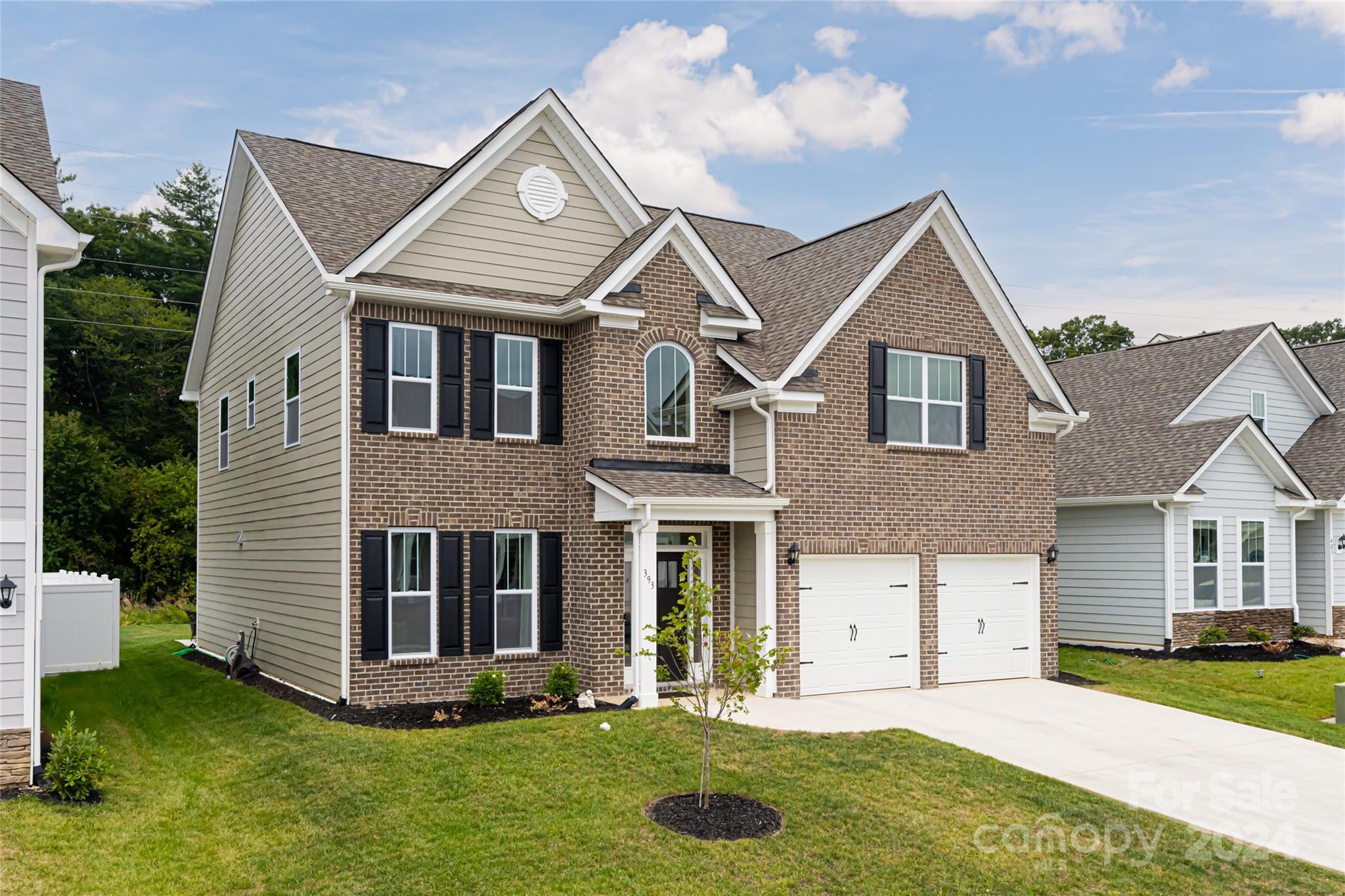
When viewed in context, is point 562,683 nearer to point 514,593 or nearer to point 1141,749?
point 514,593

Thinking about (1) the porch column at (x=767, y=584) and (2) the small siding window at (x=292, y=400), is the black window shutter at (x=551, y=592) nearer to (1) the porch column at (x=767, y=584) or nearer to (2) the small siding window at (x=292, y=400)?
(1) the porch column at (x=767, y=584)

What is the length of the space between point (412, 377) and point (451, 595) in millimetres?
3158

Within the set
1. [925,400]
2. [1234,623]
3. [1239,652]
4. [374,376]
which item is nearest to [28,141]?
[374,376]

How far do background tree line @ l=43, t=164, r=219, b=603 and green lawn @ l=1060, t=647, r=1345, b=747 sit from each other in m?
26.4

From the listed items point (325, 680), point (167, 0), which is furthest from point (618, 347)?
point (167, 0)

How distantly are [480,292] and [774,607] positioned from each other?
6.42 meters

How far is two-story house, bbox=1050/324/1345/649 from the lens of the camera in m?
21.6

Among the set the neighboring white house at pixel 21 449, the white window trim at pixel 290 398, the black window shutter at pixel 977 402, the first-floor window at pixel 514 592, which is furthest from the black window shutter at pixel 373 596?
the black window shutter at pixel 977 402

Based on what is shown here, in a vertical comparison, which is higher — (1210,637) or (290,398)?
(290,398)

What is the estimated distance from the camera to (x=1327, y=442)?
26.0 meters

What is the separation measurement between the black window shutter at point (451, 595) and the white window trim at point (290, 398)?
3.21 meters

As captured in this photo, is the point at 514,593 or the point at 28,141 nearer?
the point at 28,141

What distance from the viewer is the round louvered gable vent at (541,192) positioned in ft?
51.7

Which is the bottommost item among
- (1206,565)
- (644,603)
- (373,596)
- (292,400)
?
(1206,565)
